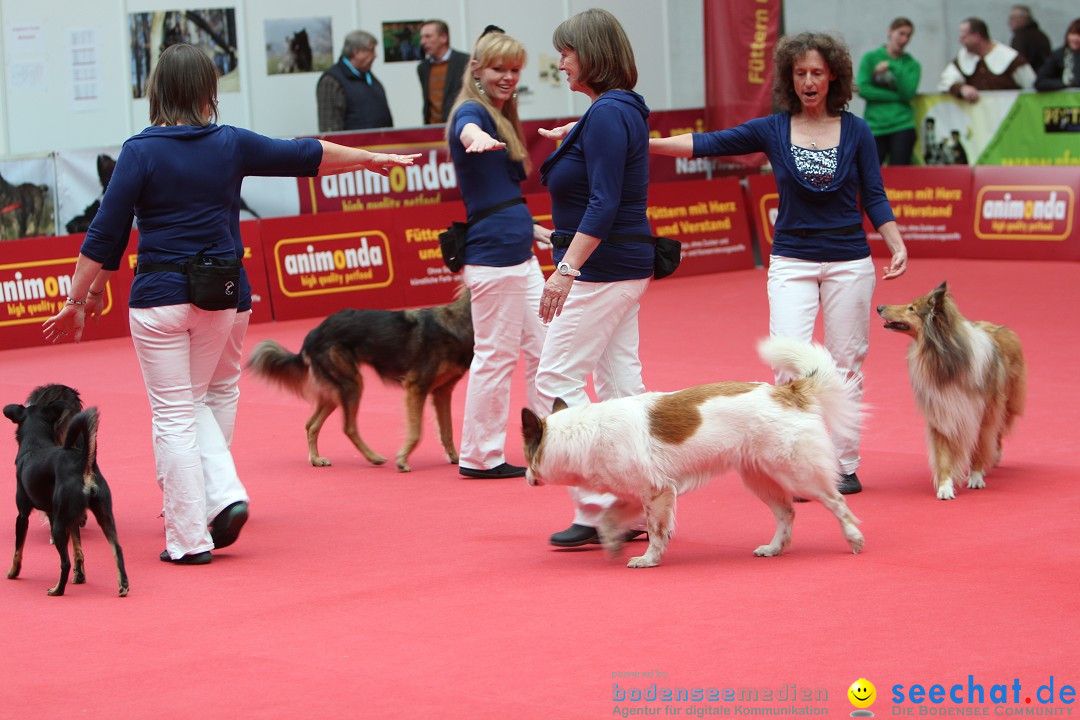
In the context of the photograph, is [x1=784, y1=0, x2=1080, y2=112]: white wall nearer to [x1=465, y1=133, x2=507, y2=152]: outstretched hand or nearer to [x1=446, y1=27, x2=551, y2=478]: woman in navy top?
[x1=446, y1=27, x2=551, y2=478]: woman in navy top

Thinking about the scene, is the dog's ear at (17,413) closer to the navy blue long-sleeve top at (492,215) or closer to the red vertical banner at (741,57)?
the navy blue long-sleeve top at (492,215)

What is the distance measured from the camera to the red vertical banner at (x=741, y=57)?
49.4 feet

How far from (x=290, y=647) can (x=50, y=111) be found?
11722 millimetres

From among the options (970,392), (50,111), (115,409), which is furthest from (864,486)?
(50,111)

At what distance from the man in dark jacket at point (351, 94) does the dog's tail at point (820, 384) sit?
952cm

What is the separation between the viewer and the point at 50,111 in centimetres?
1471

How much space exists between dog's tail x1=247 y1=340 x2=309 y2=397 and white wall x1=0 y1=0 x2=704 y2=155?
7993 millimetres

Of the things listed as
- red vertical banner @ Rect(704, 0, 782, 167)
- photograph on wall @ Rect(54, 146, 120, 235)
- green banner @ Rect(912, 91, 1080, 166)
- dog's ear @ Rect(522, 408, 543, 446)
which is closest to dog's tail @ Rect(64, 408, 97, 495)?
dog's ear @ Rect(522, 408, 543, 446)

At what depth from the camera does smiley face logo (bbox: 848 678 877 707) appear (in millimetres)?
3648

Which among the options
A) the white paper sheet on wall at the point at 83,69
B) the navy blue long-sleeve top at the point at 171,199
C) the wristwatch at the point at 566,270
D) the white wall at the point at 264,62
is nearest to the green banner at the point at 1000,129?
the white wall at the point at 264,62

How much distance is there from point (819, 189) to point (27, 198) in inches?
324

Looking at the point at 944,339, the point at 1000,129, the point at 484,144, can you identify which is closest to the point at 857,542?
the point at 944,339

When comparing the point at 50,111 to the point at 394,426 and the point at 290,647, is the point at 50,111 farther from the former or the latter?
the point at 290,647

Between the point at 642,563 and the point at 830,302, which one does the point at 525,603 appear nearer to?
Result: the point at 642,563
